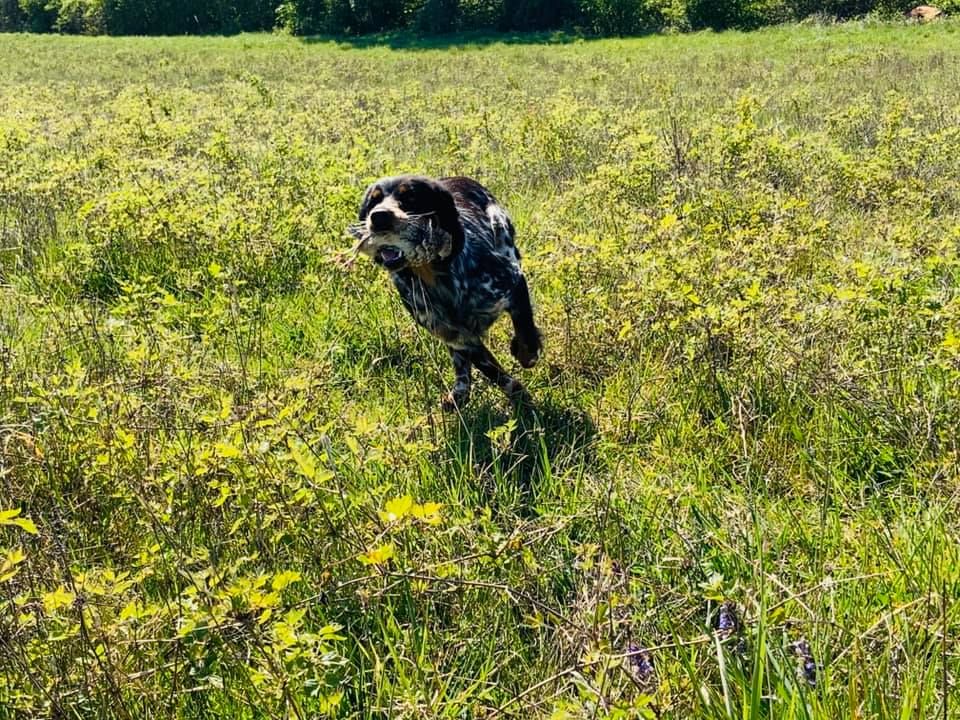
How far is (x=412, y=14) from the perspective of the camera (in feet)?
141

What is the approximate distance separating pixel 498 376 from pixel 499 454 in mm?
1228

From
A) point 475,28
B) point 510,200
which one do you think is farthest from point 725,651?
point 475,28

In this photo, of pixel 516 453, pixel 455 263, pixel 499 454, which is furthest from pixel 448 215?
pixel 499 454

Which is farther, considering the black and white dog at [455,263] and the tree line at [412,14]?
the tree line at [412,14]

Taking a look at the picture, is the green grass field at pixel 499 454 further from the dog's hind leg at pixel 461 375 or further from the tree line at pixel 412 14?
the tree line at pixel 412 14

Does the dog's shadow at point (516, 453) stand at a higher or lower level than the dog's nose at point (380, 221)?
lower

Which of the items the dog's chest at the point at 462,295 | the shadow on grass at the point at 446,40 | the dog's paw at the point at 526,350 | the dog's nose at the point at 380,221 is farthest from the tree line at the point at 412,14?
the dog's nose at the point at 380,221

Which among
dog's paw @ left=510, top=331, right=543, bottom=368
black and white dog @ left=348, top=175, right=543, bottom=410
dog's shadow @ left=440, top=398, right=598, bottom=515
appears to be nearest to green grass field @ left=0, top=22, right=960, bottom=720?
A: dog's shadow @ left=440, top=398, right=598, bottom=515

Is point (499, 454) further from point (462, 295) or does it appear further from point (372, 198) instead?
point (372, 198)

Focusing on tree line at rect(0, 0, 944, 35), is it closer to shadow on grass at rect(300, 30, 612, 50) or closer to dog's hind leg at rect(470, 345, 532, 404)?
shadow on grass at rect(300, 30, 612, 50)

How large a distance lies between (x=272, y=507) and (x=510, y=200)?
515cm

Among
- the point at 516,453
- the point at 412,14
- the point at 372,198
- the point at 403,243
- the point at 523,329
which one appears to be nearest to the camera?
the point at 516,453

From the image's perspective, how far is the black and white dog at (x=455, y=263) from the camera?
3617 mm

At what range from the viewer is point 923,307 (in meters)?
3.69
